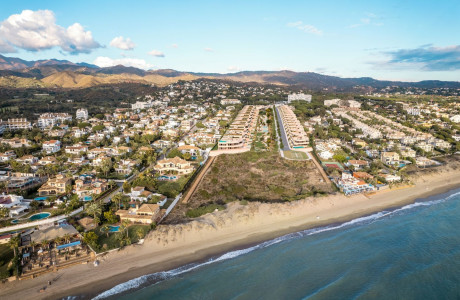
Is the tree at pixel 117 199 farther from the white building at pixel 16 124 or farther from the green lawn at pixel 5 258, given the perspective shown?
the white building at pixel 16 124

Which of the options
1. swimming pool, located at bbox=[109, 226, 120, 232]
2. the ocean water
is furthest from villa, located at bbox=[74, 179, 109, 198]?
the ocean water

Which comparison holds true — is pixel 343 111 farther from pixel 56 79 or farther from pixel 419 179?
pixel 56 79

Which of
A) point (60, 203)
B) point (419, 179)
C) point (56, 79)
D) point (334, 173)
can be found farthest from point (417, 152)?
point (56, 79)

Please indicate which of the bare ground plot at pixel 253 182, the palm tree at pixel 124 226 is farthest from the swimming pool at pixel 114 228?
the bare ground plot at pixel 253 182

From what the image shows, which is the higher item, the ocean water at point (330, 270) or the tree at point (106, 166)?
the tree at point (106, 166)

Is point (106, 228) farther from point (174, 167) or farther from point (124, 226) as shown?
point (174, 167)

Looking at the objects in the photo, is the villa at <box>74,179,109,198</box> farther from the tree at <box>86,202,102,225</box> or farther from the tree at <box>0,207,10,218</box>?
the tree at <box>0,207,10,218</box>
